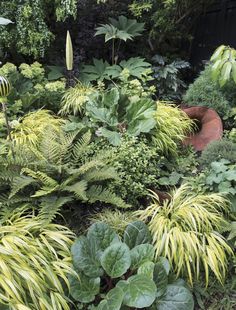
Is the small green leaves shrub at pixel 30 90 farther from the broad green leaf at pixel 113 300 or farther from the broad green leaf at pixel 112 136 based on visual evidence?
the broad green leaf at pixel 113 300

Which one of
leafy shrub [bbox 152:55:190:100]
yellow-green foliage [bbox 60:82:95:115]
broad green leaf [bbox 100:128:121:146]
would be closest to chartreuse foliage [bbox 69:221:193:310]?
broad green leaf [bbox 100:128:121:146]

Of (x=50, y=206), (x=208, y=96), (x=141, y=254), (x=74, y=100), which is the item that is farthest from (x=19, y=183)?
(x=208, y=96)

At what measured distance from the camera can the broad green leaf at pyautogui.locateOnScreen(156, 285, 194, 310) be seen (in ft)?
7.89

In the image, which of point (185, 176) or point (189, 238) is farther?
point (185, 176)

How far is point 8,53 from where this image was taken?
5484mm

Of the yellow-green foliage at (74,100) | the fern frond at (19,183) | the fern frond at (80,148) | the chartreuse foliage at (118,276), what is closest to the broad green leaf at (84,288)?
the chartreuse foliage at (118,276)

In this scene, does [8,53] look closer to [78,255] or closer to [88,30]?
[88,30]

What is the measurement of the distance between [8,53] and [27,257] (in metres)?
3.91

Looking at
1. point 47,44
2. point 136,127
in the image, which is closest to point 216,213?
point 136,127

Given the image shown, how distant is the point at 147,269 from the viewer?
94.5 inches

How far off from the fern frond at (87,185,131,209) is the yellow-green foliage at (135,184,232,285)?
0.68 ft

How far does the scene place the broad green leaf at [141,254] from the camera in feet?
8.23

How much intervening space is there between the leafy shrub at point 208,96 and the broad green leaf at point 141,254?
2.36m

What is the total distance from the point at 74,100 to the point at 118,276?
98.2 inches
